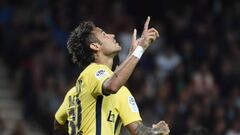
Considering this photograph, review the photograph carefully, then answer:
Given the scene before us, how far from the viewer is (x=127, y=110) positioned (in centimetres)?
736

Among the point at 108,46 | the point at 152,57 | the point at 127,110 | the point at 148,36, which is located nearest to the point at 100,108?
the point at 127,110

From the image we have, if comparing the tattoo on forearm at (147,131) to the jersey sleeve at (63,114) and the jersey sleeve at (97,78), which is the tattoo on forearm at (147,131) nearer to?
the jersey sleeve at (97,78)

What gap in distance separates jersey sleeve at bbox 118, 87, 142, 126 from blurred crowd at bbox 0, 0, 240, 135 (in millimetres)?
6764

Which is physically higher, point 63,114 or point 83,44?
point 83,44

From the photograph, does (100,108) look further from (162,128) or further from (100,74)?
(162,128)

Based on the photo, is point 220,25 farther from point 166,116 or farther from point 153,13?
point 166,116

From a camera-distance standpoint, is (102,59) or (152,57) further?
(152,57)

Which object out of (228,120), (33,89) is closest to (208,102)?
(228,120)

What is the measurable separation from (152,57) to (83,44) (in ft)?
28.5

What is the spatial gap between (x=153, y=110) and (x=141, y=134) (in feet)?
Result: 25.9

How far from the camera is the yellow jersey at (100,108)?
7.34m

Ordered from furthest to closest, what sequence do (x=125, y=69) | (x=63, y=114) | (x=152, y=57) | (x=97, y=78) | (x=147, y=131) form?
(x=152, y=57) < (x=63, y=114) < (x=97, y=78) < (x=147, y=131) < (x=125, y=69)

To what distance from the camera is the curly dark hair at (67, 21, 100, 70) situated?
7586 mm

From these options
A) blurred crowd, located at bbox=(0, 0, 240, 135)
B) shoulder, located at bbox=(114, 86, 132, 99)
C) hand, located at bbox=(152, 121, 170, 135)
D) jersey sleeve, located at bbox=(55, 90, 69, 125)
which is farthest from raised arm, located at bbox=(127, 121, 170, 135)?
blurred crowd, located at bbox=(0, 0, 240, 135)
